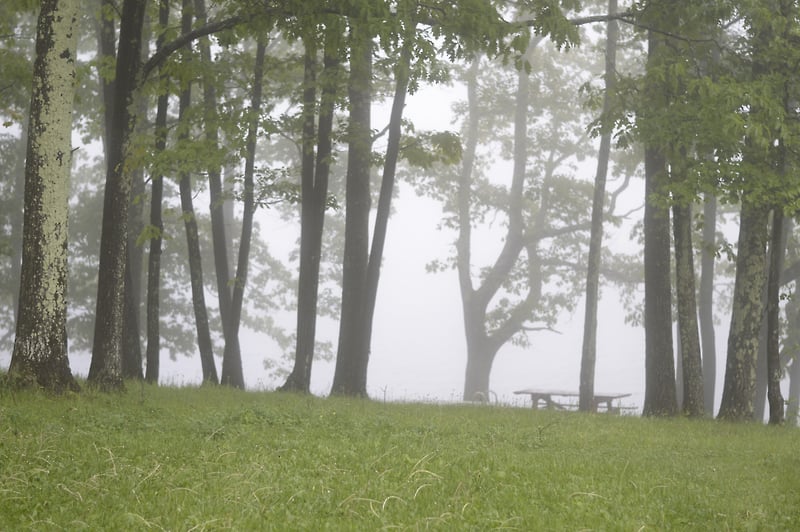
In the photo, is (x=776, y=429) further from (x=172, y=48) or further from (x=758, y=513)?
(x=172, y=48)

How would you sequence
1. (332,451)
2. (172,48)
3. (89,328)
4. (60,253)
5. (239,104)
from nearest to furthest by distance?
(332,451) < (60,253) < (172,48) < (239,104) < (89,328)

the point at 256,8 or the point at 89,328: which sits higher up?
the point at 256,8

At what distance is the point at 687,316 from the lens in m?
14.9

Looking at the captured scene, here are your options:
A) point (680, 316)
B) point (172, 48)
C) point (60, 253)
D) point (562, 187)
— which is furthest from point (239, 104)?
point (562, 187)

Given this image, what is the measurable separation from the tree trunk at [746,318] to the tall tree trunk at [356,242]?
22.3 ft

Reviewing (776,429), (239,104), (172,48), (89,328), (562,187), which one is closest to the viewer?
(172,48)

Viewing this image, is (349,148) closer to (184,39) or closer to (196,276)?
(196,276)

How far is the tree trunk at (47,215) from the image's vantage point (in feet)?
32.7

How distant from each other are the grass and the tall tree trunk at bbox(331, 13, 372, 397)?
5.37 m

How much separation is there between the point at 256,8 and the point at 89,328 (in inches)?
748

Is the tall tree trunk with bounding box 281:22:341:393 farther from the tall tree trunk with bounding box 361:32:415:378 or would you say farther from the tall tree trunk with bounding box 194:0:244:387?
the tall tree trunk with bounding box 194:0:244:387

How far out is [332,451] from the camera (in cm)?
753

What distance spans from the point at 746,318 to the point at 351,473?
398 inches

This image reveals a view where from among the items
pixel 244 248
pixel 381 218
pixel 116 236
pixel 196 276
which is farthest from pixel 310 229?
→ pixel 116 236
